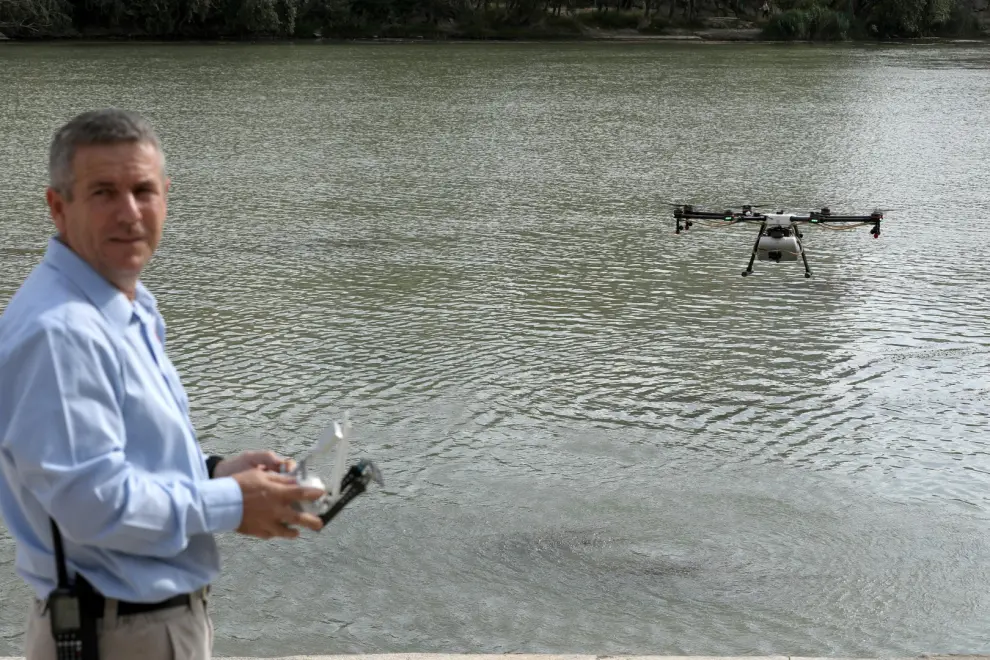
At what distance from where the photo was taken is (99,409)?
2012 mm

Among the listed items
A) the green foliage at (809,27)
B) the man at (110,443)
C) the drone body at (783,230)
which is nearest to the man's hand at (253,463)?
the man at (110,443)

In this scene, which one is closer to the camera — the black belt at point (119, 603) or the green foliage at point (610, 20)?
the black belt at point (119, 603)

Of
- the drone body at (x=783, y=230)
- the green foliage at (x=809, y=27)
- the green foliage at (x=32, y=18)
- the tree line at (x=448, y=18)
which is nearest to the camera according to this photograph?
the drone body at (x=783, y=230)

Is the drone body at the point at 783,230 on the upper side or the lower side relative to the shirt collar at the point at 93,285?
lower

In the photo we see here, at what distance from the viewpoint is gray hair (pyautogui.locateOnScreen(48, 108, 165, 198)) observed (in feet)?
7.06

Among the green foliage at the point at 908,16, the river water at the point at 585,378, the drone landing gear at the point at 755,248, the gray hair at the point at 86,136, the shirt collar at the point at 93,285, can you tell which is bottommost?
the river water at the point at 585,378

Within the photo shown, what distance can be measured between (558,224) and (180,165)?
6.57 metres

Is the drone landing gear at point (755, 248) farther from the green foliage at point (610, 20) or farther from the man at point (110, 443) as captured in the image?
the green foliage at point (610, 20)

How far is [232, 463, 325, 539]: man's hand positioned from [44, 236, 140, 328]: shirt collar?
0.32m

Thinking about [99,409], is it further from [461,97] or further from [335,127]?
[461,97]

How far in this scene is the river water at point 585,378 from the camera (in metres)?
5.64

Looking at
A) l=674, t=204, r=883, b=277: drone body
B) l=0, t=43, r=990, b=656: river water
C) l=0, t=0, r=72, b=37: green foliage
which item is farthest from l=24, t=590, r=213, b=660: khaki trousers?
l=0, t=0, r=72, b=37: green foliage

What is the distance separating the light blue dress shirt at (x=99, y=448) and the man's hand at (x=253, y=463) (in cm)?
10

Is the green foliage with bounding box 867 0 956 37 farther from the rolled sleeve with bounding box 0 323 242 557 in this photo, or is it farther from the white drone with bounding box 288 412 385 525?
the rolled sleeve with bounding box 0 323 242 557
